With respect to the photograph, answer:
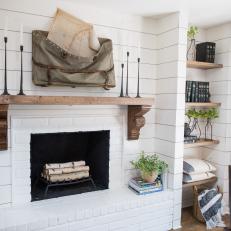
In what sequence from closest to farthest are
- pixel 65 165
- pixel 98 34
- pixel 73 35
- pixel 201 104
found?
1. pixel 73 35
2. pixel 98 34
3. pixel 65 165
4. pixel 201 104

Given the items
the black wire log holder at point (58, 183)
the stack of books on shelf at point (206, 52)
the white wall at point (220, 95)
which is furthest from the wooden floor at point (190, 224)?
the stack of books on shelf at point (206, 52)

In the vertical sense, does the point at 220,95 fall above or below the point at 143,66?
below

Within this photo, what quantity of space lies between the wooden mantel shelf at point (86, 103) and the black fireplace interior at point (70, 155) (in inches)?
11.5

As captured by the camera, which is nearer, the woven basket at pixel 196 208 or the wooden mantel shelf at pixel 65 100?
the wooden mantel shelf at pixel 65 100

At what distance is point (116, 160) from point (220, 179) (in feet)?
4.13

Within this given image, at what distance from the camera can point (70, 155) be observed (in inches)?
105

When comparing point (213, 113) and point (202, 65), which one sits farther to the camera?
point (213, 113)

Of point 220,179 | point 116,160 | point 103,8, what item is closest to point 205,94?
point 220,179

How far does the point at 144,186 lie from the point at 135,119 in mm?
651

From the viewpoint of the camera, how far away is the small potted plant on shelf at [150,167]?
2449mm

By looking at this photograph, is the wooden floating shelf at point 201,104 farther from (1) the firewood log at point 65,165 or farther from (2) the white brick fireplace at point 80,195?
(1) the firewood log at point 65,165

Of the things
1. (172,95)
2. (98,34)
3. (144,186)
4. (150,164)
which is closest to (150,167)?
(150,164)

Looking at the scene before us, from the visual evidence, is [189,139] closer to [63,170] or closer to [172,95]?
[172,95]

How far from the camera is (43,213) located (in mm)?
2039
